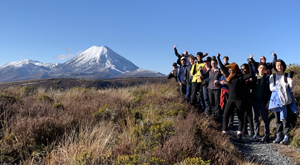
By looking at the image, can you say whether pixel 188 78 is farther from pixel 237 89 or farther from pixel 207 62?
pixel 237 89

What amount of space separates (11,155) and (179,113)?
11.6 feet

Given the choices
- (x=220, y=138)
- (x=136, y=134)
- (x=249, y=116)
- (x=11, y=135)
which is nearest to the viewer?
(x=11, y=135)

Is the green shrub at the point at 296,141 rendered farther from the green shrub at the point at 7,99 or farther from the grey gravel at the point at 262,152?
the green shrub at the point at 7,99

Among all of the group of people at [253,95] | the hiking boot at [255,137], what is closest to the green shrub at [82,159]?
the group of people at [253,95]

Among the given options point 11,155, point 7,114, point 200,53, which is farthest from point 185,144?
point 200,53

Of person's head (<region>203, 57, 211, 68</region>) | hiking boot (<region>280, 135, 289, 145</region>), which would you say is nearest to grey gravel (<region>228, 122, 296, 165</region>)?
hiking boot (<region>280, 135, 289, 145</region>)

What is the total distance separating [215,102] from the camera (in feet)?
19.4

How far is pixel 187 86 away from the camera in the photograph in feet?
22.9

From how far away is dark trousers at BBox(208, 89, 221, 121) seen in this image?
19.2ft

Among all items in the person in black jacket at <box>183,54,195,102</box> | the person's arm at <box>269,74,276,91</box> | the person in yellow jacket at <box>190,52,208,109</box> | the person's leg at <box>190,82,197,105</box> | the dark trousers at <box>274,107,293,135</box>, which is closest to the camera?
the dark trousers at <box>274,107,293,135</box>

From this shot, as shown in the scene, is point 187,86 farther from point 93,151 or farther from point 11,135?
point 11,135

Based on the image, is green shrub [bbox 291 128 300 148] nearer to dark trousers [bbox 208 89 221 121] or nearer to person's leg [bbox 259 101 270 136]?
person's leg [bbox 259 101 270 136]

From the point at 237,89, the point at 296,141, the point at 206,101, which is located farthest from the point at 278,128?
the point at 206,101

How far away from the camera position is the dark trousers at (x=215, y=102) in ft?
19.2
